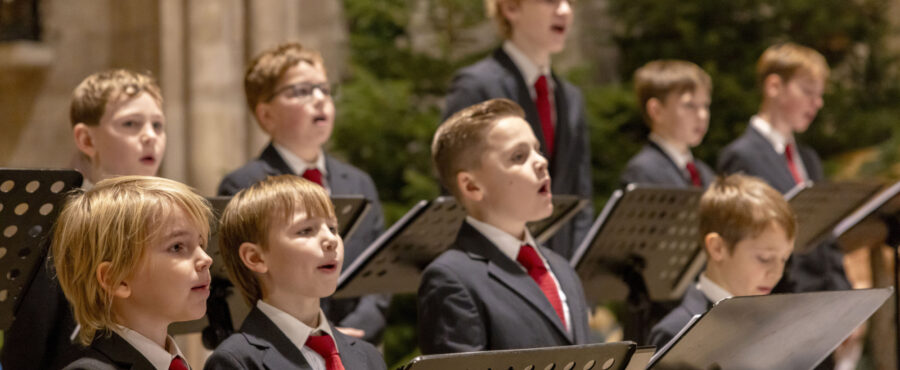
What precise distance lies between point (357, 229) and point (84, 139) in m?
0.92

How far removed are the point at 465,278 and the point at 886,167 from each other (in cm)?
424

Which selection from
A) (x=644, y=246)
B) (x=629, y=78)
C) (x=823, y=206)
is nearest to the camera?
(x=644, y=246)

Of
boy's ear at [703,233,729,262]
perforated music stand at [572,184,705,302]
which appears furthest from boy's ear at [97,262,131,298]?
boy's ear at [703,233,729,262]

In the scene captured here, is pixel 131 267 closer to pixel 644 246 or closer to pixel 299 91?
pixel 299 91

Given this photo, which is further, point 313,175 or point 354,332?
point 313,175

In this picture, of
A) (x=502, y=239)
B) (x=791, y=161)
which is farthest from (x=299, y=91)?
(x=791, y=161)

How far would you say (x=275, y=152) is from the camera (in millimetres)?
3852

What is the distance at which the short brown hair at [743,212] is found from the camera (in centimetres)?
351

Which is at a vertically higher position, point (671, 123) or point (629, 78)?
point (671, 123)

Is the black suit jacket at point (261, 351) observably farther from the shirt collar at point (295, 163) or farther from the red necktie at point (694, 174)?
the red necktie at point (694, 174)

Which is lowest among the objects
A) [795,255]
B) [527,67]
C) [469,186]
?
[795,255]

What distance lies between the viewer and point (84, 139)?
3.46 meters

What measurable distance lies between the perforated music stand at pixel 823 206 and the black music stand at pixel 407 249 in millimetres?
1051

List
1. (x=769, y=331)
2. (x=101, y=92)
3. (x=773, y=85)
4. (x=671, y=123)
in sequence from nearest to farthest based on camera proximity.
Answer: (x=769, y=331)
(x=101, y=92)
(x=671, y=123)
(x=773, y=85)
